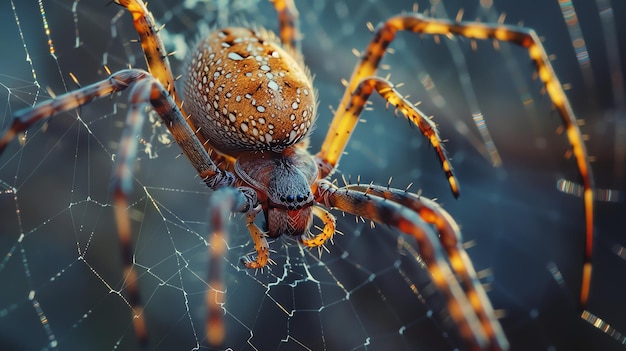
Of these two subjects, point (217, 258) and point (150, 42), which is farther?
point (150, 42)

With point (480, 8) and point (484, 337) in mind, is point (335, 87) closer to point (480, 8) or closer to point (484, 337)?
point (480, 8)

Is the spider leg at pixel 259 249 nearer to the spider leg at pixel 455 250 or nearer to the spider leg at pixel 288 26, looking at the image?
the spider leg at pixel 455 250

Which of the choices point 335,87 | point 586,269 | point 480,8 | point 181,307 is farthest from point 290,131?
point 480,8

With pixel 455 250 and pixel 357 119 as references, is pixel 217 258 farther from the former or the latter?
pixel 357 119

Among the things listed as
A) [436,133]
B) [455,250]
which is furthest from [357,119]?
[455,250]

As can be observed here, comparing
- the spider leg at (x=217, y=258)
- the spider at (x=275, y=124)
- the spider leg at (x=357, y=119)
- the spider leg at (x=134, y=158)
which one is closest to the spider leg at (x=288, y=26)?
the spider at (x=275, y=124)

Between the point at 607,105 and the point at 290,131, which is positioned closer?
the point at 290,131
